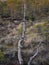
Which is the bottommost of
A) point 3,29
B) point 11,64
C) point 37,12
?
point 11,64

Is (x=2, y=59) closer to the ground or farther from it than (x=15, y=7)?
closer to the ground

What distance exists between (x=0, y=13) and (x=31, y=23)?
1.35m

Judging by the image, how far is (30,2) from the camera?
884cm

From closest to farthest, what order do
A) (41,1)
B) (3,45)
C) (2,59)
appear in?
A: (2,59)
(3,45)
(41,1)

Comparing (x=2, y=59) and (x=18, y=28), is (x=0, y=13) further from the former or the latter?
(x=2, y=59)

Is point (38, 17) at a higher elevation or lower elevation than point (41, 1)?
lower

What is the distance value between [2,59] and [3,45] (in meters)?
0.67

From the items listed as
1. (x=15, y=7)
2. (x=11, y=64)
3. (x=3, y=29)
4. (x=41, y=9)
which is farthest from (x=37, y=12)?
(x=11, y=64)

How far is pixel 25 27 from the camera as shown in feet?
27.3

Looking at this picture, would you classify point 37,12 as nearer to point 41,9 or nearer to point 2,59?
point 41,9

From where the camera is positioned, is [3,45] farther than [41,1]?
No

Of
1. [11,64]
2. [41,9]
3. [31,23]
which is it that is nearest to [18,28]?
[31,23]

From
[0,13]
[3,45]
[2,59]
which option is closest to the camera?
[2,59]

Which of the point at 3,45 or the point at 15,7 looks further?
the point at 15,7
